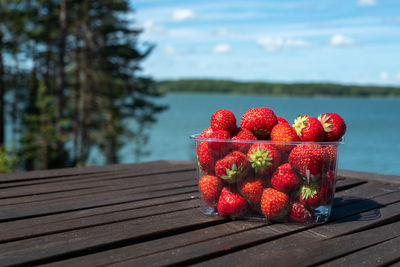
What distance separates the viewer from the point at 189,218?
1.57 m

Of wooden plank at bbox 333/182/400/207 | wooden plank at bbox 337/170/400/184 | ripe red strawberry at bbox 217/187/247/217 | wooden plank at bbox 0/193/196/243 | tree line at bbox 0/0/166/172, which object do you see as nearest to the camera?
wooden plank at bbox 0/193/196/243

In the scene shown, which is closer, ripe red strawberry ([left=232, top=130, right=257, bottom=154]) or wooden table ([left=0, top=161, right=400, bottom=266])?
wooden table ([left=0, top=161, right=400, bottom=266])

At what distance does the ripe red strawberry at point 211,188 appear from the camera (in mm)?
1569

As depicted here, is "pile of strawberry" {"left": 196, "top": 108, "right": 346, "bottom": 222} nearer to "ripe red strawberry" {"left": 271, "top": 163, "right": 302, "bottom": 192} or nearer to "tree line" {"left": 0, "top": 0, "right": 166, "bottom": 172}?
"ripe red strawberry" {"left": 271, "top": 163, "right": 302, "bottom": 192}

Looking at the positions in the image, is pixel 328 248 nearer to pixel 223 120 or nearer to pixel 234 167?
pixel 234 167

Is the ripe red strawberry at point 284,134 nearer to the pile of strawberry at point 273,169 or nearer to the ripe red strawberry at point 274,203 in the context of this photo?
the pile of strawberry at point 273,169

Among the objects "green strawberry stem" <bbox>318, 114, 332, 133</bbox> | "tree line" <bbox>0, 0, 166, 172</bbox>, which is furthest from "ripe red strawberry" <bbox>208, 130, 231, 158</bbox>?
"tree line" <bbox>0, 0, 166, 172</bbox>

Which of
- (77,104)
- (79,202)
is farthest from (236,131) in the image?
(77,104)

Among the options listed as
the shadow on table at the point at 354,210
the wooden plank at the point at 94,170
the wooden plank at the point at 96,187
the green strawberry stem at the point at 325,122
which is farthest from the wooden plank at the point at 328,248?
the wooden plank at the point at 94,170

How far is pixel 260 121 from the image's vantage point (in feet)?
5.25

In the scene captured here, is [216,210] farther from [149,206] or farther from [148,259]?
[148,259]

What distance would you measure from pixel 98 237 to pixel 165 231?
20 centimetres

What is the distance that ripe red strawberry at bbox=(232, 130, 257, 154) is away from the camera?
1.53m

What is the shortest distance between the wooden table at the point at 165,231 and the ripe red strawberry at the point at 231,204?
3 cm
